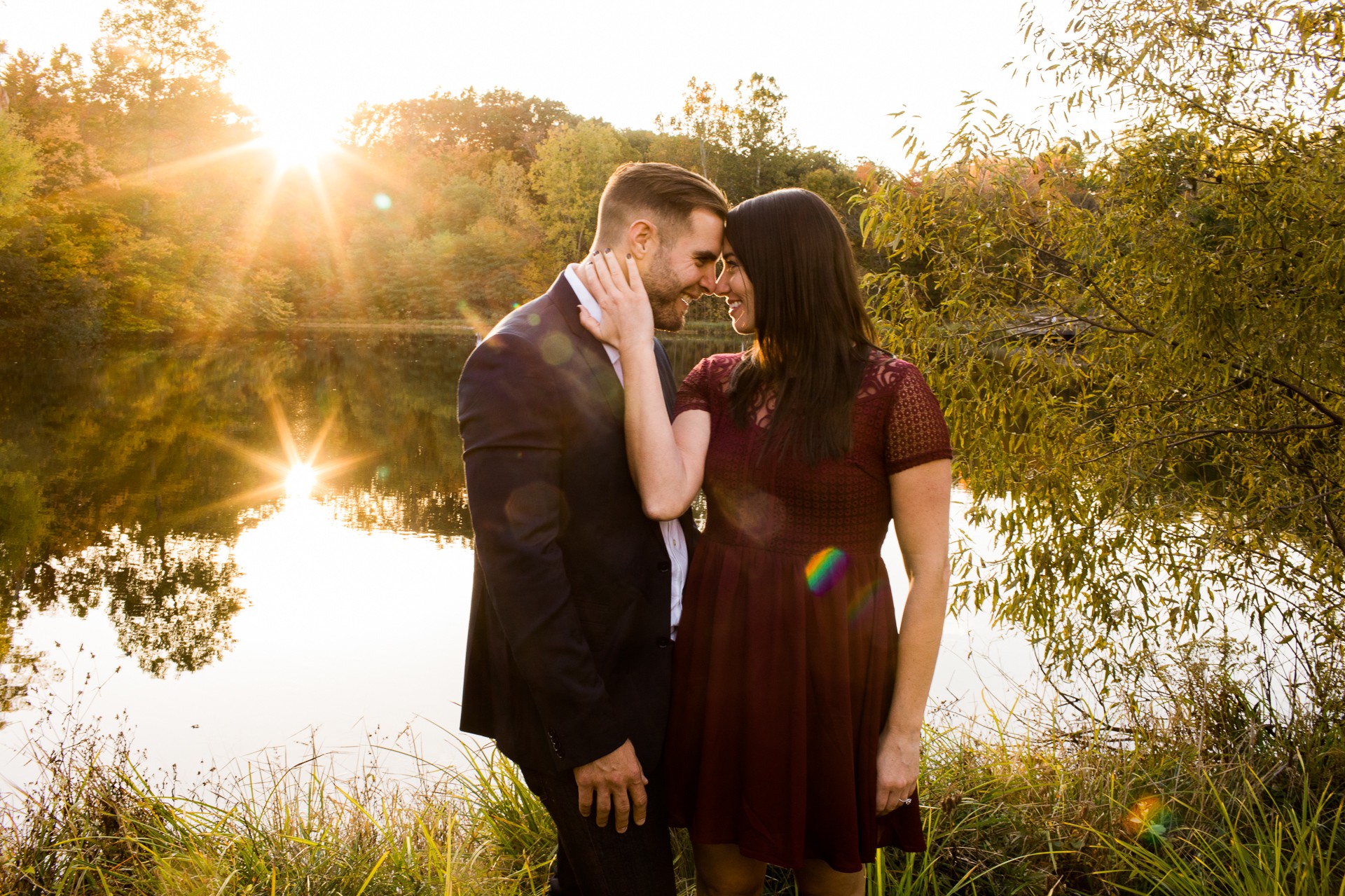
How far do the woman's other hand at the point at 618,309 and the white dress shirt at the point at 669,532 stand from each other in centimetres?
1

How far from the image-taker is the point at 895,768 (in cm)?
197

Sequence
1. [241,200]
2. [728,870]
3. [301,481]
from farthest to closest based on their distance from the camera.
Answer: [241,200], [301,481], [728,870]

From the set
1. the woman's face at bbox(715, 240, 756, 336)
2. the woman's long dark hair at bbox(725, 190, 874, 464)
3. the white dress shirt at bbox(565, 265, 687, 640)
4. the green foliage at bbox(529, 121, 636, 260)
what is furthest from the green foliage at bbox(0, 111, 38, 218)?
the woman's long dark hair at bbox(725, 190, 874, 464)

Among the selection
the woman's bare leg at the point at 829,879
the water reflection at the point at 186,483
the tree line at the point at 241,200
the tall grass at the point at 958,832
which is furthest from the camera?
the tree line at the point at 241,200

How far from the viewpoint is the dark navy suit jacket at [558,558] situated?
1.83 metres

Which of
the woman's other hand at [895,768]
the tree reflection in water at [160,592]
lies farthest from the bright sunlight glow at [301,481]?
the woman's other hand at [895,768]

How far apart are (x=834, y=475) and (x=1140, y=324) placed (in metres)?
2.85

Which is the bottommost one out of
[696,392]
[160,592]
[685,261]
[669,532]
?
[669,532]

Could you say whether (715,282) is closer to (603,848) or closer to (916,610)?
(916,610)

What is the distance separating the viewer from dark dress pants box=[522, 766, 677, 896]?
6.48ft

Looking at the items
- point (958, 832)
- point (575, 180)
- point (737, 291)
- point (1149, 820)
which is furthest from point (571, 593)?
point (575, 180)

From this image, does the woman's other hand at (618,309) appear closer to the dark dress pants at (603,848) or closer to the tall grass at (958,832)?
the dark dress pants at (603,848)

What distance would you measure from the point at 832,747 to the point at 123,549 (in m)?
9.96

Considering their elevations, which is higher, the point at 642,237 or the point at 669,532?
the point at 642,237
